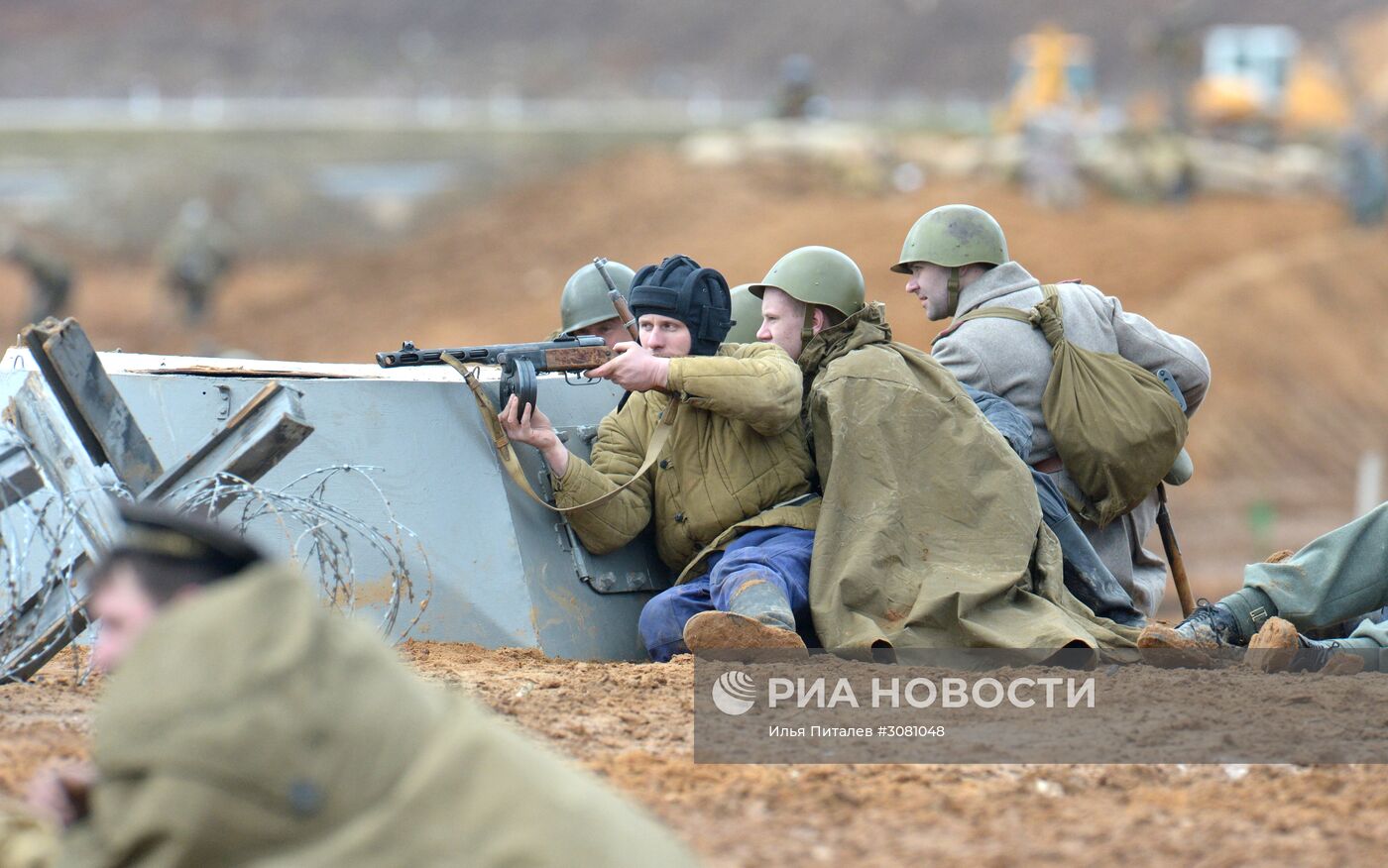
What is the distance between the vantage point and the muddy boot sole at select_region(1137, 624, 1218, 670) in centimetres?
560

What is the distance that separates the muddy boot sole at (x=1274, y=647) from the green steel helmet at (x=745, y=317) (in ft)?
8.01

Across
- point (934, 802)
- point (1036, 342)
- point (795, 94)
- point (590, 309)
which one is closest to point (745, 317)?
point (590, 309)

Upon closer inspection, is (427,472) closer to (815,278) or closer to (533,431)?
(533,431)

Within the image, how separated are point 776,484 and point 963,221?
4.47ft

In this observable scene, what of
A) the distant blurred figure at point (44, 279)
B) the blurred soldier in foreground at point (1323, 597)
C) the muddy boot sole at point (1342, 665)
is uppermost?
the distant blurred figure at point (44, 279)

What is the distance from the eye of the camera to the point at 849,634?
5535 millimetres

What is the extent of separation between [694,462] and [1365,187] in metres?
22.9

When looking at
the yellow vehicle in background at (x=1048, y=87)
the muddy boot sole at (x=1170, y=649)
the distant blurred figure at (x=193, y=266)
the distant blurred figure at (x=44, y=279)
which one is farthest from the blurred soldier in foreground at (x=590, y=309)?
the yellow vehicle in background at (x=1048, y=87)

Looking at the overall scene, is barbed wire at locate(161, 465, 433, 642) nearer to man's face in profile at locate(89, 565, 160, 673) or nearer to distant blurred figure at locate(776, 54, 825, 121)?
man's face in profile at locate(89, 565, 160, 673)

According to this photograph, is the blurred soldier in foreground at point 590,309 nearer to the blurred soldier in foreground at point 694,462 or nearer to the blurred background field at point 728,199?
the blurred soldier in foreground at point 694,462

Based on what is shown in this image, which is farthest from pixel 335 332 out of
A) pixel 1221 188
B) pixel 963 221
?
pixel 963 221

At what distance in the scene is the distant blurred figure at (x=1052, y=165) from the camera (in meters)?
25.4

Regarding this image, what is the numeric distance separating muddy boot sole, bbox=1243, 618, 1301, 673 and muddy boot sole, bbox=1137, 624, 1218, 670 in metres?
0.16

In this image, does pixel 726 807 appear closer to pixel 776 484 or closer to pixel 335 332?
pixel 776 484
